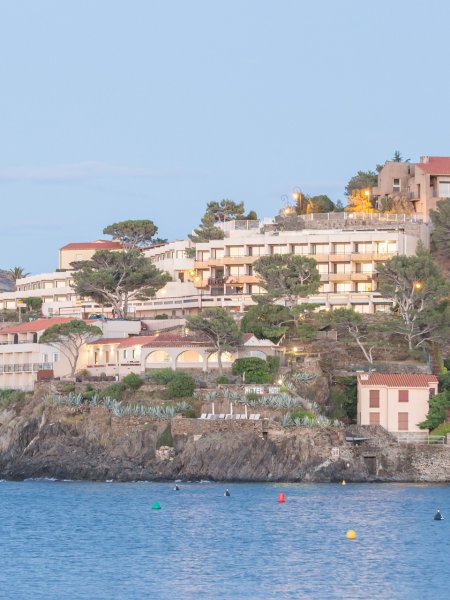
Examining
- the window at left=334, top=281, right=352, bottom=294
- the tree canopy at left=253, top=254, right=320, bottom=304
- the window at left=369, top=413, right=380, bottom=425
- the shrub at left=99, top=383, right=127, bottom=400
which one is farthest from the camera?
the window at left=334, top=281, right=352, bottom=294

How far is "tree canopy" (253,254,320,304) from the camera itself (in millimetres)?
123438

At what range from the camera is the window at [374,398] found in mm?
106000

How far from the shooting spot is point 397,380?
106m

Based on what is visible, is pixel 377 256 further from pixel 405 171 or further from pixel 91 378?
pixel 91 378

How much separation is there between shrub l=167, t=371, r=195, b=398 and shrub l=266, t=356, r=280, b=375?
6.20m

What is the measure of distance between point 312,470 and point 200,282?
48.8m

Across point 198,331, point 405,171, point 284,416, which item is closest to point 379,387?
point 284,416

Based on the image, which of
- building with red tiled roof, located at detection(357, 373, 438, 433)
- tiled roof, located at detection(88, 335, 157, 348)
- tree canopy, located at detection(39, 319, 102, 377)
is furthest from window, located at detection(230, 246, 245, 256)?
building with red tiled roof, located at detection(357, 373, 438, 433)

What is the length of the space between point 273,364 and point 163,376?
804 cm

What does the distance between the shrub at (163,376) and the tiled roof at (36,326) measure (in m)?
20.0

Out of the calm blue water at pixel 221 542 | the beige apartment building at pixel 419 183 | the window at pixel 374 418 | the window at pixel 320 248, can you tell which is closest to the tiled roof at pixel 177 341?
the window at pixel 374 418

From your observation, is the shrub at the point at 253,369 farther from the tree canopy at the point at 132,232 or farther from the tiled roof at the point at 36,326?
the tree canopy at the point at 132,232

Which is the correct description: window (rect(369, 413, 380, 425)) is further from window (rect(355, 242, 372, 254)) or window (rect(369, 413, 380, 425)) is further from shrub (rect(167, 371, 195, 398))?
window (rect(355, 242, 372, 254))

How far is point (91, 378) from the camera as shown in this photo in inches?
4690
